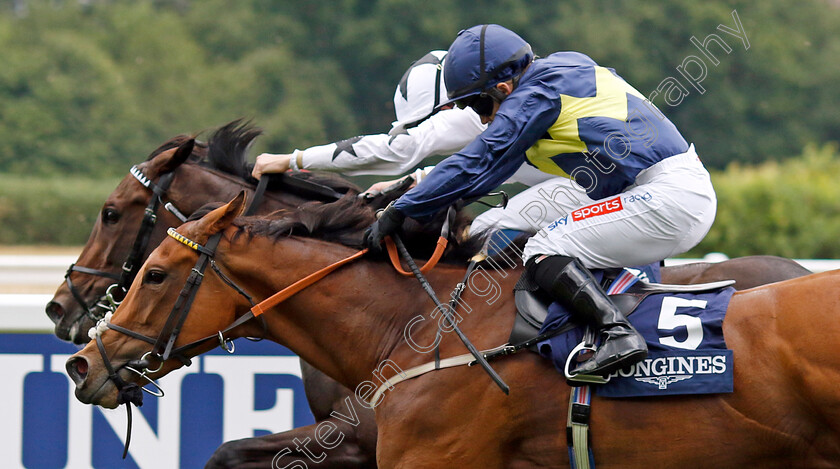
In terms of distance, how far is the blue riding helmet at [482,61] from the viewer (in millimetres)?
3076

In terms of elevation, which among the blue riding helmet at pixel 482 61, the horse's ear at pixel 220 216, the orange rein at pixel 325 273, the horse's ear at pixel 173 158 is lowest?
the orange rein at pixel 325 273

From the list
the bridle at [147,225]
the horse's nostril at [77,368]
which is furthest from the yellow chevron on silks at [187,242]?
the bridle at [147,225]

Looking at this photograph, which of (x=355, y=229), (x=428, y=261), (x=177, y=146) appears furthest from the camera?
(x=177, y=146)

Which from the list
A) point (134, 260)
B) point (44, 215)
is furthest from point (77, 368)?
point (44, 215)

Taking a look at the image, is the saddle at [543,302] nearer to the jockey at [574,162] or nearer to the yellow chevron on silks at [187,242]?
the jockey at [574,162]

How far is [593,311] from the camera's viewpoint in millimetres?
2850

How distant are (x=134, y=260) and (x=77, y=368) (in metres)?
1.15

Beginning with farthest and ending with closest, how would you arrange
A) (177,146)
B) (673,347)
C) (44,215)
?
(44,215) < (177,146) < (673,347)

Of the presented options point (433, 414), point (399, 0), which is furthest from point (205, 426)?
point (399, 0)

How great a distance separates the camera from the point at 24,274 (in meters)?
6.64

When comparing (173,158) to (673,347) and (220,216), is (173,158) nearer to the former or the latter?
(220,216)

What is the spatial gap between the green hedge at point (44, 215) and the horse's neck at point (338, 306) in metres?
12.7

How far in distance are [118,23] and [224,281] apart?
22.2m

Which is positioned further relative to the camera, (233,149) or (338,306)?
(233,149)
